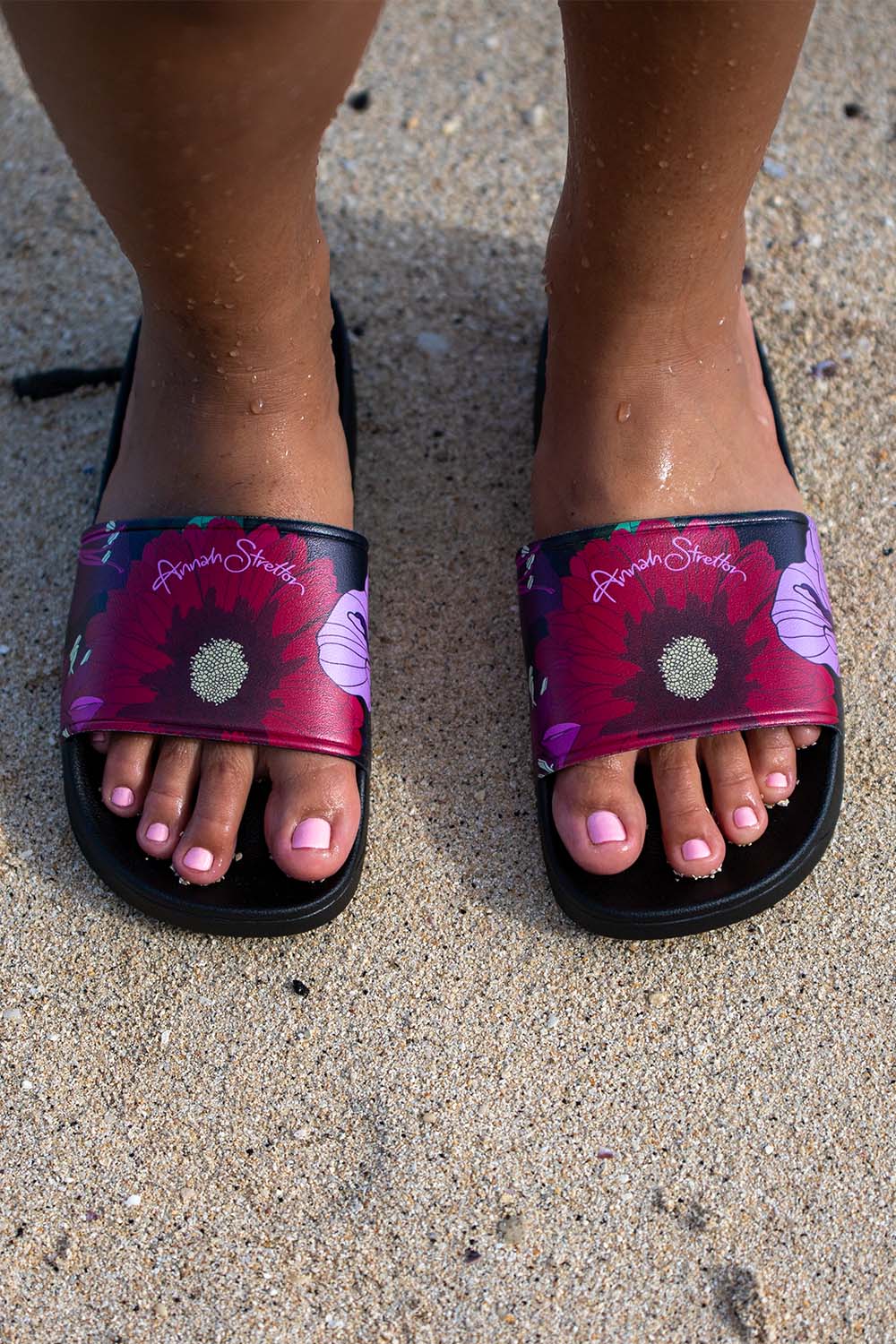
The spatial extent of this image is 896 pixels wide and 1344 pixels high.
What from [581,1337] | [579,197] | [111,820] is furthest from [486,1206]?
[579,197]

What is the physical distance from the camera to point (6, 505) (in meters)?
1.49

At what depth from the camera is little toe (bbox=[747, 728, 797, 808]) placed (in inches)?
46.9

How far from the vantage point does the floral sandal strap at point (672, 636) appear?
3.84ft

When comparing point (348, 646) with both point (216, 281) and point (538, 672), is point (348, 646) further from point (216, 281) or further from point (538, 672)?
point (216, 281)

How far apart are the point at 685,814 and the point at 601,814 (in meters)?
0.09

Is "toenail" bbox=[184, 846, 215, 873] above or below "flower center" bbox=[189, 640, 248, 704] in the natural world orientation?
below

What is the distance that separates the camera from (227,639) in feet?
3.91

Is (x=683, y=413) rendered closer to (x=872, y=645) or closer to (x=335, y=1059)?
(x=872, y=645)

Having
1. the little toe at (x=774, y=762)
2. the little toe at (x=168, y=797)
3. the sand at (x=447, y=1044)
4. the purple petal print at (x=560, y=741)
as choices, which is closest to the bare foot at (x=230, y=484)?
the little toe at (x=168, y=797)

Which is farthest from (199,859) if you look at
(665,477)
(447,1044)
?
(665,477)

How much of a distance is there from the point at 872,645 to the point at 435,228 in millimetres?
909

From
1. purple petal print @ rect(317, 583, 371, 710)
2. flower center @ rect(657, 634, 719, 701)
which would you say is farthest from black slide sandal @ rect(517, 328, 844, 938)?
purple petal print @ rect(317, 583, 371, 710)

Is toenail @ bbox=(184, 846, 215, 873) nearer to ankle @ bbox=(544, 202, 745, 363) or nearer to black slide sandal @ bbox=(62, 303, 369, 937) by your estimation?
black slide sandal @ bbox=(62, 303, 369, 937)

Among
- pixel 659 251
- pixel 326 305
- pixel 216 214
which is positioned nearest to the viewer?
pixel 216 214
